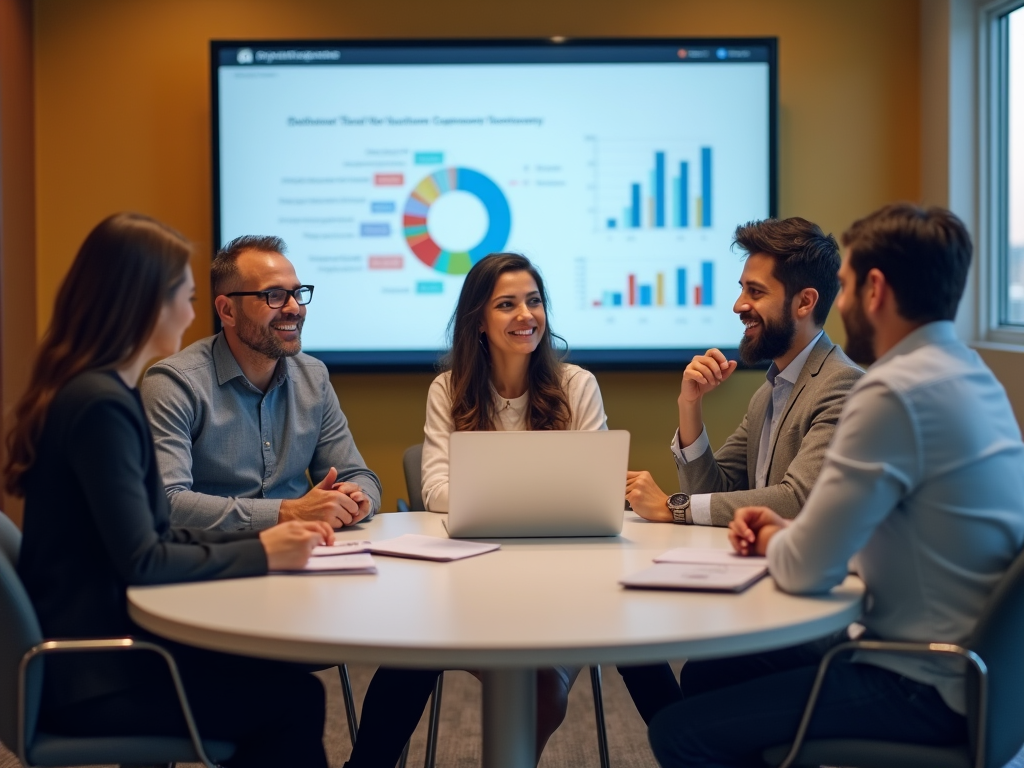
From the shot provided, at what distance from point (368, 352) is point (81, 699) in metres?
2.65

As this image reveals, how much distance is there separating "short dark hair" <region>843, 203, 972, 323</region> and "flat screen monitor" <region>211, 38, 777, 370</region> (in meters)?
2.51

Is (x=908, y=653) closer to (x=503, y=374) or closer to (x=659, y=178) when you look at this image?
(x=503, y=374)

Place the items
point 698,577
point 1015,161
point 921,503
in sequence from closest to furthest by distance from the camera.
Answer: point 921,503
point 698,577
point 1015,161

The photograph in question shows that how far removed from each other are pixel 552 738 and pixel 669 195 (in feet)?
7.27

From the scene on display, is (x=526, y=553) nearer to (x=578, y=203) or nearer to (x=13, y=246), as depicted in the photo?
(x=578, y=203)

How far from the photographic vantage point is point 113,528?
68.4 inches

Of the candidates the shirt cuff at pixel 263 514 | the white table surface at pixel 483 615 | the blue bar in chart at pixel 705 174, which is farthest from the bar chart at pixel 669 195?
the white table surface at pixel 483 615

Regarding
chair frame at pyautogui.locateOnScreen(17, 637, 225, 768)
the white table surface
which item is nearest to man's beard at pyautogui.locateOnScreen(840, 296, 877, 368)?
the white table surface

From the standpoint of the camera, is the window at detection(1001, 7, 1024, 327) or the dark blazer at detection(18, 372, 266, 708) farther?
the window at detection(1001, 7, 1024, 327)

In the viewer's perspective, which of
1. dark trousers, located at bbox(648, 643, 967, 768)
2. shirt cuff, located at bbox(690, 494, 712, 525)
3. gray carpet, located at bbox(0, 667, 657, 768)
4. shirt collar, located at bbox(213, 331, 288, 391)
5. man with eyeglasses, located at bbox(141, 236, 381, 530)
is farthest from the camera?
gray carpet, located at bbox(0, 667, 657, 768)

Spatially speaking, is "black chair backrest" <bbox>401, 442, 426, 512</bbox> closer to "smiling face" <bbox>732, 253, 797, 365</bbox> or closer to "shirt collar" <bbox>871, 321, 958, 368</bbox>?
"smiling face" <bbox>732, 253, 797, 365</bbox>

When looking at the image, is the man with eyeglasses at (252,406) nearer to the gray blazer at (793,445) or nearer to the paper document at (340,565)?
the paper document at (340,565)

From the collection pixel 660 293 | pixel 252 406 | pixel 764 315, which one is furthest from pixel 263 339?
pixel 660 293

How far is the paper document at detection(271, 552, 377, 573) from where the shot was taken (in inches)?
75.6
